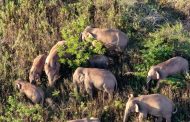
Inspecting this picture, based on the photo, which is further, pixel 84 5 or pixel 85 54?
pixel 84 5

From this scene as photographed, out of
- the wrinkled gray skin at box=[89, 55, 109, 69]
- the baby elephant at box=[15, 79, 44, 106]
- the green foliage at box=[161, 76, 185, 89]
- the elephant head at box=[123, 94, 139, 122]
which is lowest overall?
the elephant head at box=[123, 94, 139, 122]

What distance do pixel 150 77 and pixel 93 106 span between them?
123 cm

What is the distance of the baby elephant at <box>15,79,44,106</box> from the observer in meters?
10.8

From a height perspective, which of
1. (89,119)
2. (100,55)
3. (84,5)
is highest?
(84,5)

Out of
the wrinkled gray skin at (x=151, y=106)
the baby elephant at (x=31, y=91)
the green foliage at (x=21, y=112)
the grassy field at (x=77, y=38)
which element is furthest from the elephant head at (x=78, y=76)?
the wrinkled gray skin at (x=151, y=106)

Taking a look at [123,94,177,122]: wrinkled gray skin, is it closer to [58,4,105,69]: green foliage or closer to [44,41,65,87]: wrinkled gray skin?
[58,4,105,69]: green foliage

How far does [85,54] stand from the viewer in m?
11.3

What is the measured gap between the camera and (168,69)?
35.6ft

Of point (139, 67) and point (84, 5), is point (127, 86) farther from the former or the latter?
point (84, 5)

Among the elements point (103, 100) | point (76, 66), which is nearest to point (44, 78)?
point (76, 66)

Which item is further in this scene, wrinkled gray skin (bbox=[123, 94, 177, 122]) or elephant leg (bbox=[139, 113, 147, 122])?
elephant leg (bbox=[139, 113, 147, 122])

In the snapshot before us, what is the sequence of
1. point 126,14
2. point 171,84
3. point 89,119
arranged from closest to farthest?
1. point 89,119
2. point 171,84
3. point 126,14

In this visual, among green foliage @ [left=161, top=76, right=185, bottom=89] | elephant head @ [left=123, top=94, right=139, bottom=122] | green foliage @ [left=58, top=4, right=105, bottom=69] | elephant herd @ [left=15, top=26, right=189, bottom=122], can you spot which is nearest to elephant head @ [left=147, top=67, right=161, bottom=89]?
elephant herd @ [left=15, top=26, right=189, bottom=122]

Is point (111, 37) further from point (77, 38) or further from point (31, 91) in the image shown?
point (31, 91)
